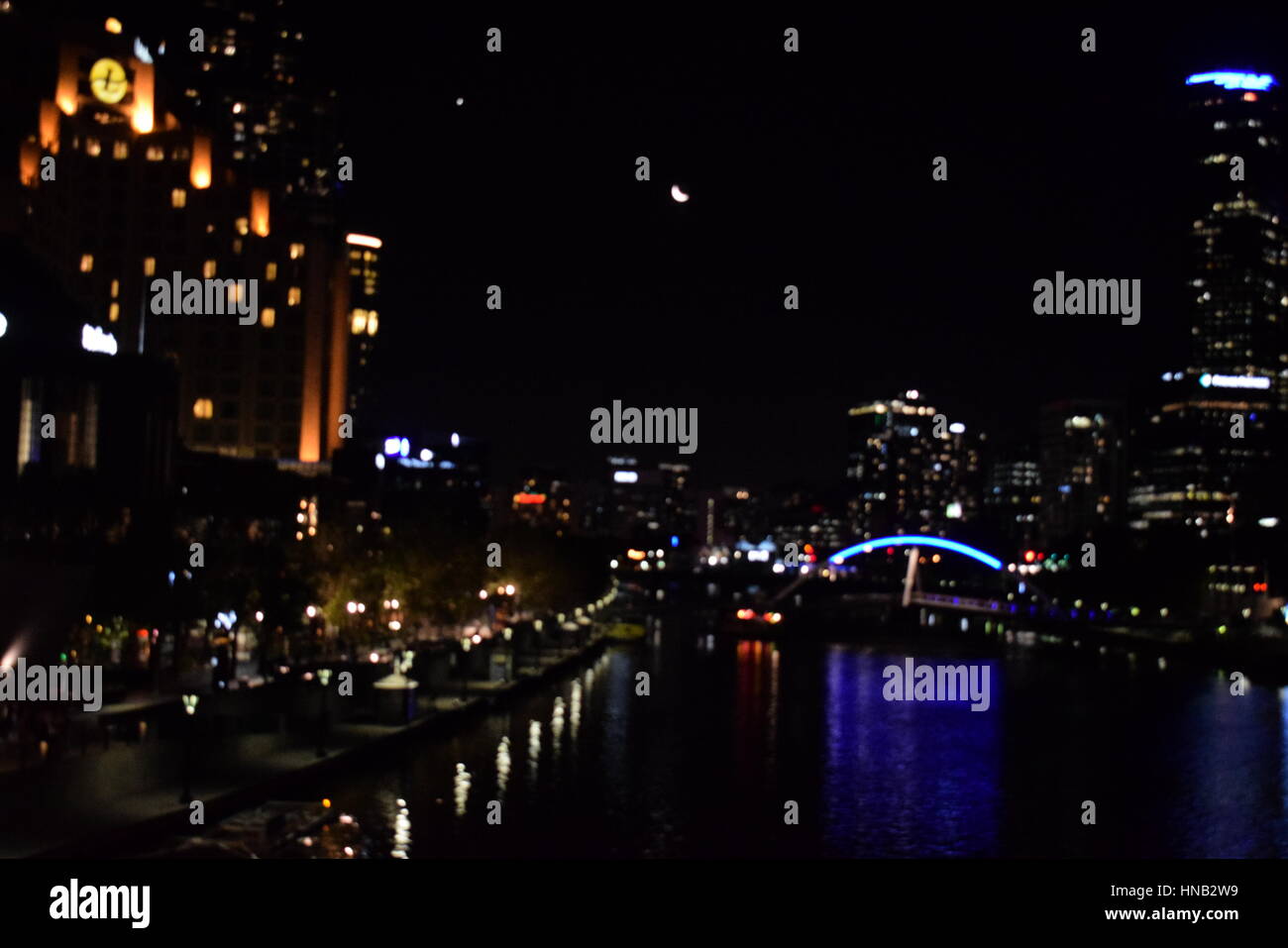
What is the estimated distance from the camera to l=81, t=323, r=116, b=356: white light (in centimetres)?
3688

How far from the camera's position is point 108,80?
58.0 meters

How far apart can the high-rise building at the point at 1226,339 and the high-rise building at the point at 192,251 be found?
61.7m

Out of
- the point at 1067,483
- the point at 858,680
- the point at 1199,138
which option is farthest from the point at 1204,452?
the point at 858,680

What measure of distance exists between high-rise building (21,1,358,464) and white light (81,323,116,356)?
17100 millimetres

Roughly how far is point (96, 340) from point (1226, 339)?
446ft
